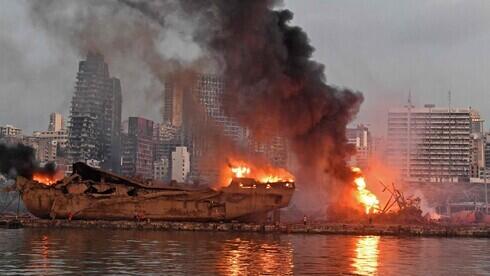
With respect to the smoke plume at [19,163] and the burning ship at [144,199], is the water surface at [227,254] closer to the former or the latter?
the burning ship at [144,199]

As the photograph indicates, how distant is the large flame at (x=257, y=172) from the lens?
81.2 m

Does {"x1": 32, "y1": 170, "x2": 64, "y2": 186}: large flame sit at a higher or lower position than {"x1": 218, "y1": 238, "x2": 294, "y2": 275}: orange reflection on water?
higher

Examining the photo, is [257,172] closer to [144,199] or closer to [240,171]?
[240,171]

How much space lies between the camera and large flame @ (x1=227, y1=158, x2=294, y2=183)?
81.2 metres

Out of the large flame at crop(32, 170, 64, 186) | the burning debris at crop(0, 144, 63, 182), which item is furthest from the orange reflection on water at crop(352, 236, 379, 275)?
the burning debris at crop(0, 144, 63, 182)

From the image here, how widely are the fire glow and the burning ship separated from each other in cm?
647

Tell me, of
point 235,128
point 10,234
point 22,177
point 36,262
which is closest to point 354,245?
point 36,262

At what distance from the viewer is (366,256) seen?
45.2 m

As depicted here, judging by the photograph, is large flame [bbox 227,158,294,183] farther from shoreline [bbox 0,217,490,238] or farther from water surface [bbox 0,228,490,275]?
water surface [bbox 0,228,490,275]

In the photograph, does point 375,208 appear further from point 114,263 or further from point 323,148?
point 114,263

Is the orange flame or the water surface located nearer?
the water surface

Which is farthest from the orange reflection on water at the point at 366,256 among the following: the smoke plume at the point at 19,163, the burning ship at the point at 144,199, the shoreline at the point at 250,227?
the smoke plume at the point at 19,163

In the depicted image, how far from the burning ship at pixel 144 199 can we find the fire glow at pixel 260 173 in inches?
255

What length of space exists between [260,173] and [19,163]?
106 feet
